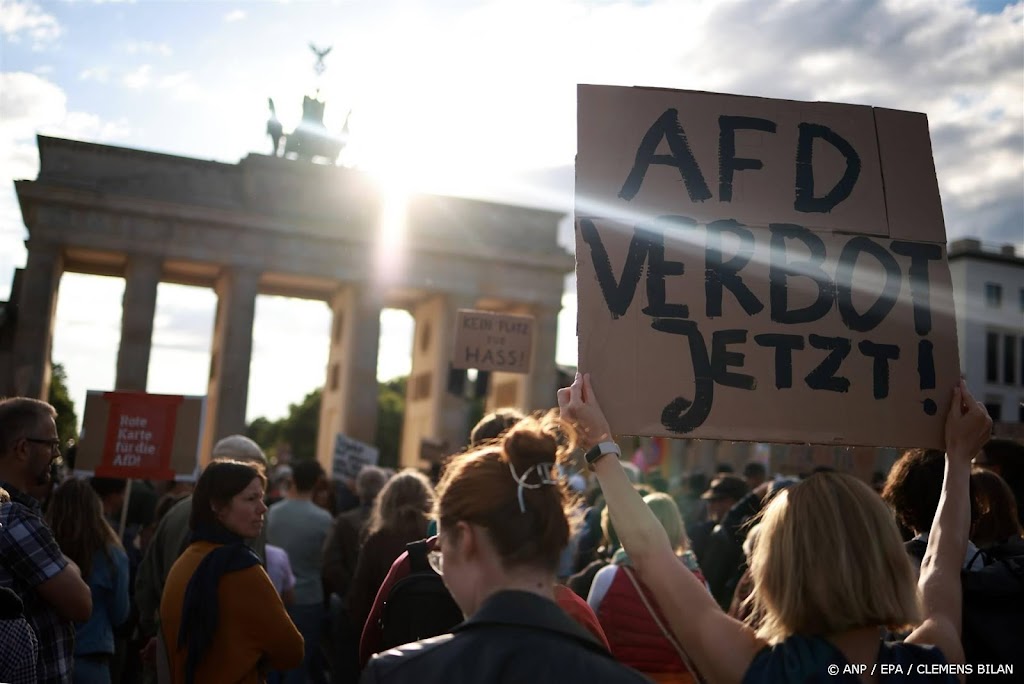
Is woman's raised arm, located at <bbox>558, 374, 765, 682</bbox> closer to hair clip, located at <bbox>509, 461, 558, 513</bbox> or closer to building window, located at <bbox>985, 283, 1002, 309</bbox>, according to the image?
hair clip, located at <bbox>509, 461, 558, 513</bbox>

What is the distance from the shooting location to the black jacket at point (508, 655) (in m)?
2.14

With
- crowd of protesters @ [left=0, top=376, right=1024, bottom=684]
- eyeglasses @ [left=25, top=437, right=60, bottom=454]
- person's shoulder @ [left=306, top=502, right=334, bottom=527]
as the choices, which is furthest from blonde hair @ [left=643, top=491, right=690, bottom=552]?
person's shoulder @ [left=306, top=502, right=334, bottom=527]

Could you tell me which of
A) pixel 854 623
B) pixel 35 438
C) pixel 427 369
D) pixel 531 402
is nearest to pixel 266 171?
pixel 427 369

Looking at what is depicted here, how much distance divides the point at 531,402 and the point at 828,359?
3602cm

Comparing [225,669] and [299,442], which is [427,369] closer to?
[225,669]

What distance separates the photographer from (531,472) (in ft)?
8.38

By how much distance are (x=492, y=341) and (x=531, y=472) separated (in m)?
10.1

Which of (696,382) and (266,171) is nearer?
(696,382)

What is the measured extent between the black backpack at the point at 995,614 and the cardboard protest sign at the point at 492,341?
29.7ft

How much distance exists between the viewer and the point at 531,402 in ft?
128

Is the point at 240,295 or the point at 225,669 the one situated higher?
the point at 240,295

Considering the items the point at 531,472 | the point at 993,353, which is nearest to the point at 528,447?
the point at 531,472

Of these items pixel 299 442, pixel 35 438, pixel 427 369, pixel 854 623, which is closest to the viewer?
pixel 854 623

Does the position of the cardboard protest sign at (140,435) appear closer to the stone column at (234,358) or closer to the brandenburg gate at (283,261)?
the brandenburg gate at (283,261)
